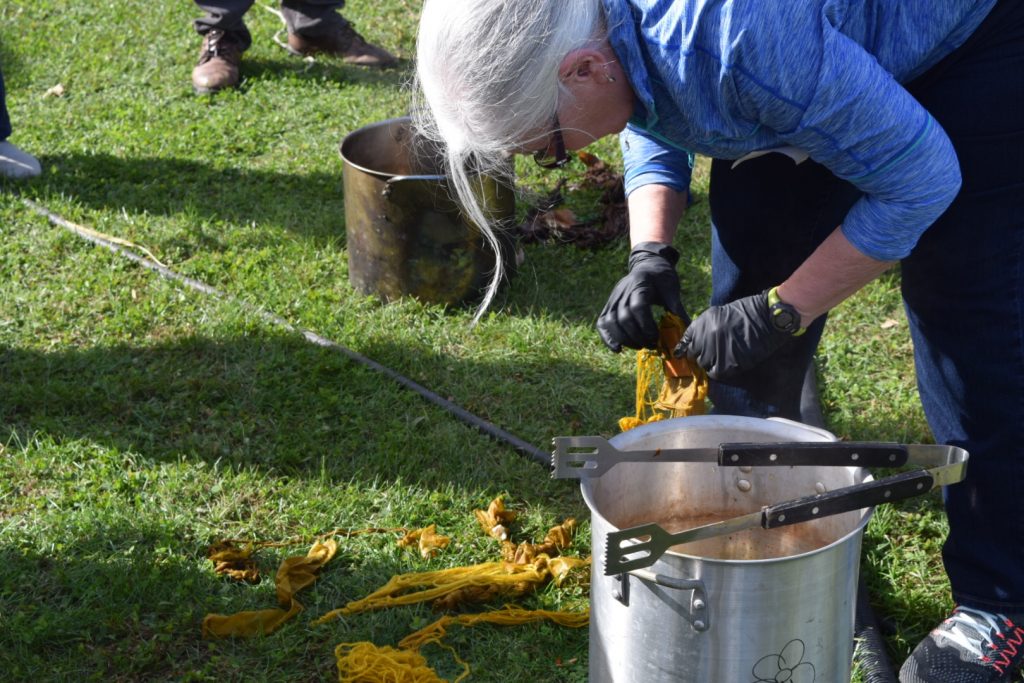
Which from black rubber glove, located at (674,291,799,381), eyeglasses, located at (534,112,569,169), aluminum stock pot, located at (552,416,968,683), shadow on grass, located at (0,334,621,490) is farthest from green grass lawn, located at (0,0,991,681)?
eyeglasses, located at (534,112,569,169)

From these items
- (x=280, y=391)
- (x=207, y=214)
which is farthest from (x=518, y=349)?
(x=207, y=214)

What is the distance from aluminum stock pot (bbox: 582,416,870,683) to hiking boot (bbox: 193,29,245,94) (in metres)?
4.44

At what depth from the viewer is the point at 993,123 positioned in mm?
1914

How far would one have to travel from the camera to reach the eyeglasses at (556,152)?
1.78 meters

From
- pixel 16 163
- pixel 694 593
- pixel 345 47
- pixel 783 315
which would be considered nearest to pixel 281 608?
pixel 694 593

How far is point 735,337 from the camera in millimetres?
2098

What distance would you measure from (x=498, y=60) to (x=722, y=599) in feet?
3.01

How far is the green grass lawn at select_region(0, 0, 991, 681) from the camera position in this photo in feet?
8.14

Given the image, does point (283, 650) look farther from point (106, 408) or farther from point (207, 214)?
point (207, 214)

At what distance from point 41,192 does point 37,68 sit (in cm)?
178

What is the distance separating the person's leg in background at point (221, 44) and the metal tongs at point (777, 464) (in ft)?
15.0

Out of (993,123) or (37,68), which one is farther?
(37,68)

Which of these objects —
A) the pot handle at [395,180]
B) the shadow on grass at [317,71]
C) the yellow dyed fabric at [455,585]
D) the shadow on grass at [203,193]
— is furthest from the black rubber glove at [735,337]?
the shadow on grass at [317,71]

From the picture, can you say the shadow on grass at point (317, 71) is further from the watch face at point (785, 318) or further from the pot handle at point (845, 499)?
the pot handle at point (845, 499)
